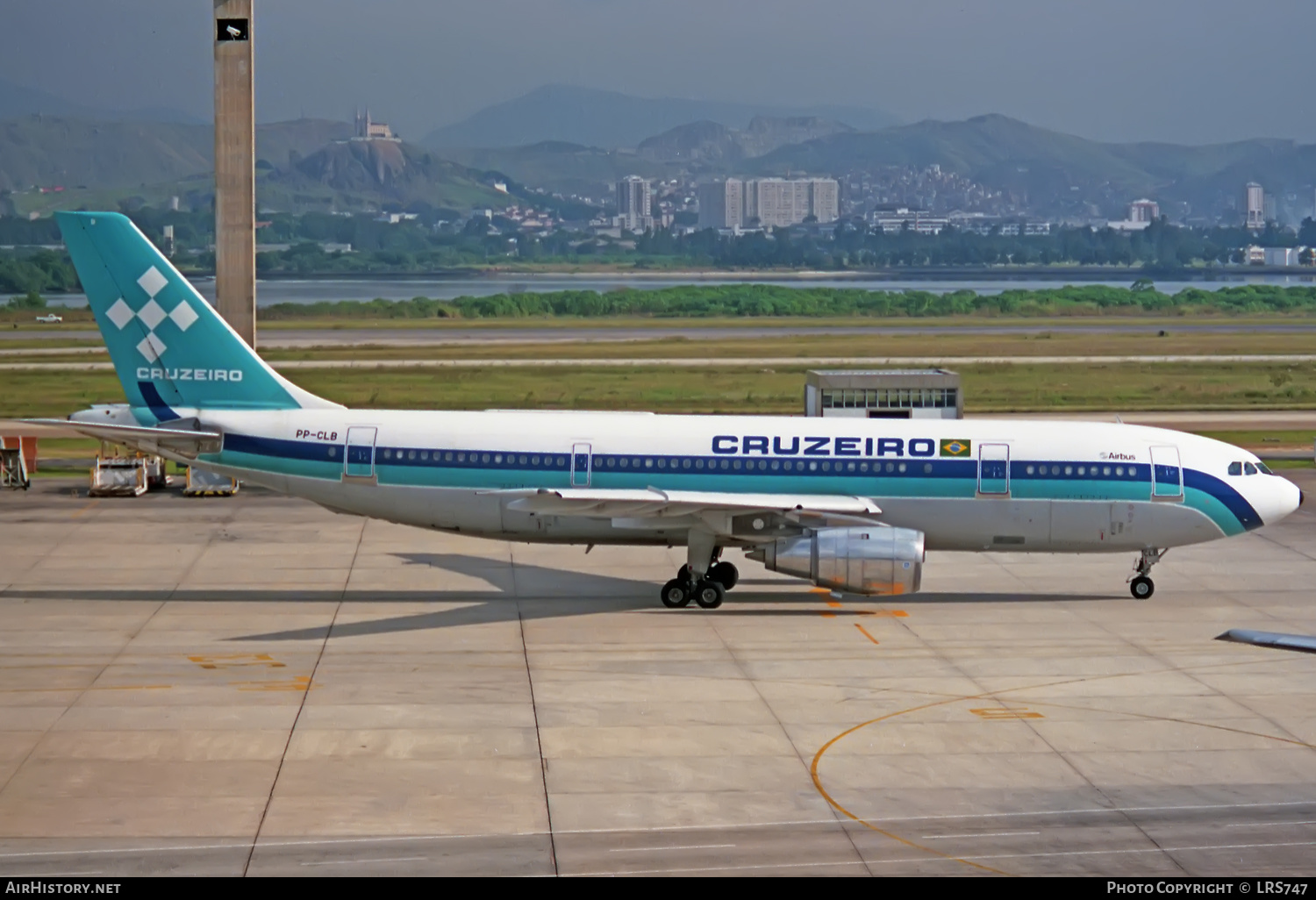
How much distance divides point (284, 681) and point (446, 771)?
6.00 metres

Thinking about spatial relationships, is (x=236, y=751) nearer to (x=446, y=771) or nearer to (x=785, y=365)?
(x=446, y=771)

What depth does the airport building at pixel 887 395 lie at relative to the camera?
50031mm

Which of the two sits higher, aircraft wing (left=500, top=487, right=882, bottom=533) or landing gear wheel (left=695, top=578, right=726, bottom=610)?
aircraft wing (left=500, top=487, right=882, bottom=533)

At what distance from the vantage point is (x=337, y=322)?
13150 centimetres

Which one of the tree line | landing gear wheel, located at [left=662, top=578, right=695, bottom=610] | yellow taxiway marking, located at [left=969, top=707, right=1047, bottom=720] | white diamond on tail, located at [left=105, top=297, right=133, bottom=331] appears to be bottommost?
yellow taxiway marking, located at [left=969, top=707, right=1047, bottom=720]

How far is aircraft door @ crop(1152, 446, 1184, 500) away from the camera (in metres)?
33.6

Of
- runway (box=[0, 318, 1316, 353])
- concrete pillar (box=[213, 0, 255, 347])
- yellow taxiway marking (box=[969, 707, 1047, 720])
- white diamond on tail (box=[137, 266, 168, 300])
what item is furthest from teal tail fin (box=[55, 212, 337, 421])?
runway (box=[0, 318, 1316, 353])

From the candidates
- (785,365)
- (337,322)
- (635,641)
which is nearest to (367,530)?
Result: (635,641)

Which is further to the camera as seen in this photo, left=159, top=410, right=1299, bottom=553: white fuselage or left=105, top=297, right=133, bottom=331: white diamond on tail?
left=105, top=297, right=133, bottom=331: white diamond on tail

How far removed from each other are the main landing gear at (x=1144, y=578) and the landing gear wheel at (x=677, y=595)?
9.91m

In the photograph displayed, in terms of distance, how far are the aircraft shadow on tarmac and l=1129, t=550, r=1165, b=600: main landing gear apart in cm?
48

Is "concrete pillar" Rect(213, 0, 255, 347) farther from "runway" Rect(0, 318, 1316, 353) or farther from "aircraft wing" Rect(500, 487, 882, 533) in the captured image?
"runway" Rect(0, 318, 1316, 353)

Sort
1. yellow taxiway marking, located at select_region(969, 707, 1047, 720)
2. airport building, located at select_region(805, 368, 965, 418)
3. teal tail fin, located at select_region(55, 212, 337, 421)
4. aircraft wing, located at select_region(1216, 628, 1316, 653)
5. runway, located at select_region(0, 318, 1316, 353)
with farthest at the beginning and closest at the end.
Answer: runway, located at select_region(0, 318, 1316, 353)
airport building, located at select_region(805, 368, 965, 418)
teal tail fin, located at select_region(55, 212, 337, 421)
yellow taxiway marking, located at select_region(969, 707, 1047, 720)
aircraft wing, located at select_region(1216, 628, 1316, 653)

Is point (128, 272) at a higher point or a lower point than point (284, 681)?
higher
